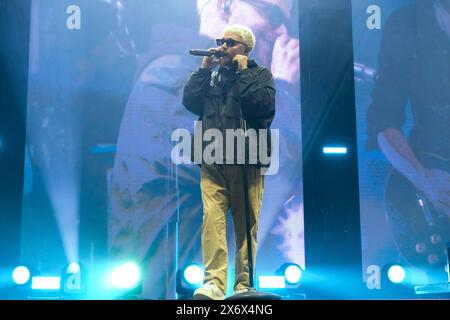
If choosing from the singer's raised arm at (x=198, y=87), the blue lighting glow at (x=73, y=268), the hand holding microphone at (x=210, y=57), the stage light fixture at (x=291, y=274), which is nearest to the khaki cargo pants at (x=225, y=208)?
the singer's raised arm at (x=198, y=87)

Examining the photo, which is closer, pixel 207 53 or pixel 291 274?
pixel 207 53

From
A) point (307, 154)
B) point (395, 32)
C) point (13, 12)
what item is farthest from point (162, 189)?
point (395, 32)

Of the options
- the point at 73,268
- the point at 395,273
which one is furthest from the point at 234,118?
the point at 395,273

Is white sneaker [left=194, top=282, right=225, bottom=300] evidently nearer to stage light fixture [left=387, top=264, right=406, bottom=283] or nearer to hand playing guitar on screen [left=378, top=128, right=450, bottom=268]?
stage light fixture [left=387, top=264, right=406, bottom=283]

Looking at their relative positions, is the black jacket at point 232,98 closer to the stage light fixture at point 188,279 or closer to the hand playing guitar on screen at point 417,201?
the stage light fixture at point 188,279

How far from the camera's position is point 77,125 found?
4.25 metres

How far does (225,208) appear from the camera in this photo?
2.86m

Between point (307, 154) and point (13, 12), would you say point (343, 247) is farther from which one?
point (13, 12)

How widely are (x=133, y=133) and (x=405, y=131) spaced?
2.05 meters

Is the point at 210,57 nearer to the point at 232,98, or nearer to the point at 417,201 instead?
the point at 232,98

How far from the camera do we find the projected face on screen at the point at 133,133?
13.5 ft

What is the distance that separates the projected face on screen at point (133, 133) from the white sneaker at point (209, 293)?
1.38 m

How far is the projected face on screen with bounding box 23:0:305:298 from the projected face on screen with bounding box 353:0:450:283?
538 mm
